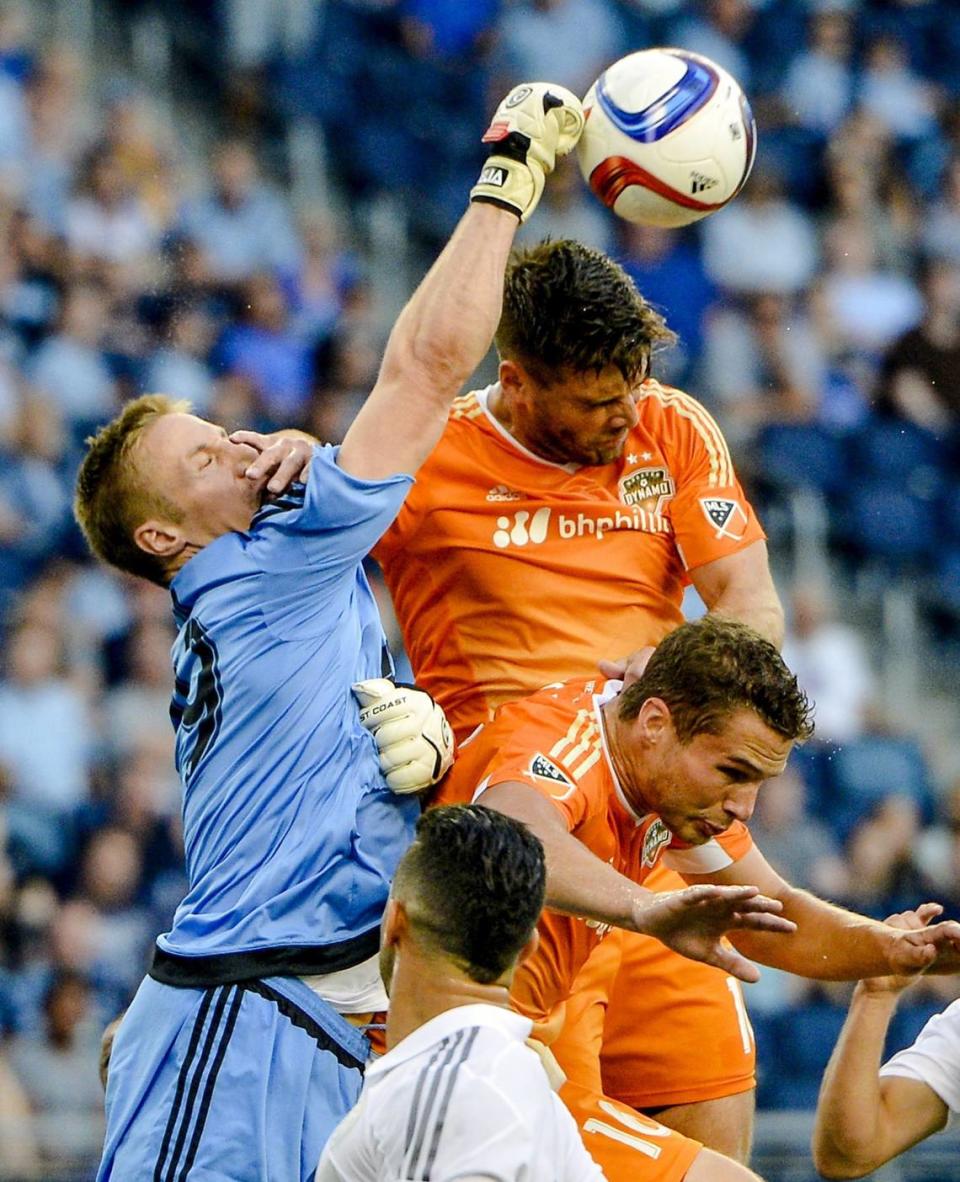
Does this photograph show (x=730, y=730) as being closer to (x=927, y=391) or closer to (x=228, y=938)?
(x=228, y=938)

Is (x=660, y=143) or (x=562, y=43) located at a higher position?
(x=660, y=143)

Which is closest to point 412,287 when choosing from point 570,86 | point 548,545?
point 570,86

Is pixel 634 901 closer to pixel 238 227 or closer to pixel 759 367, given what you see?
pixel 759 367

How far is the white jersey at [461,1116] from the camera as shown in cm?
336

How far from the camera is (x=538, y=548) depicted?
532 cm

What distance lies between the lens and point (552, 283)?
5.17 metres

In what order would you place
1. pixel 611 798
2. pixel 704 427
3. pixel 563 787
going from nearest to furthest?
1. pixel 563 787
2. pixel 611 798
3. pixel 704 427

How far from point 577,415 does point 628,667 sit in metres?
0.72

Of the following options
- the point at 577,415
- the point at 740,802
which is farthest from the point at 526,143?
the point at 740,802

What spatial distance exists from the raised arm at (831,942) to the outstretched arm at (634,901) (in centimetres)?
46

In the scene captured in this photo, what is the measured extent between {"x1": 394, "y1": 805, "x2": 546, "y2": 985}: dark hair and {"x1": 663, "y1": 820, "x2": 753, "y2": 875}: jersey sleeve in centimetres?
145

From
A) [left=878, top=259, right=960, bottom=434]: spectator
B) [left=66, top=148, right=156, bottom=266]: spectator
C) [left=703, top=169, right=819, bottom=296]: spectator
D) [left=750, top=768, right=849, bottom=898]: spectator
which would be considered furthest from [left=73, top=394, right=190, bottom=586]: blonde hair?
[left=703, top=169, right=819, bottom=296]: spectator

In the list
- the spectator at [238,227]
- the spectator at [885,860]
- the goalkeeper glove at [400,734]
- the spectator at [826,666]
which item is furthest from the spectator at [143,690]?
the goalkeeper glove at [400,734]

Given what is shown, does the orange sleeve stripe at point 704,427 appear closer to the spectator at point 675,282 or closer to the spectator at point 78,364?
the spectator at point 78,364
